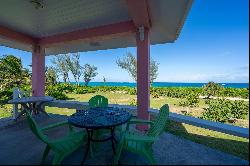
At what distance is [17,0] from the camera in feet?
12.7

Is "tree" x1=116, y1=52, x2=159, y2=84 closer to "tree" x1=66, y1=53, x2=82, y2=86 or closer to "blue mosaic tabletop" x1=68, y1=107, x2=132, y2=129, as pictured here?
"tree" x1=66, y1=53, x2=82, y2=86

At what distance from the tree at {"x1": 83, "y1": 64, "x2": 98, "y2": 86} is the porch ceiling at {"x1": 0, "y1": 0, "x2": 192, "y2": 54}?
1008 inches

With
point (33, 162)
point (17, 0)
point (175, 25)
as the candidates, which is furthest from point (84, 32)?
point (33, 162)

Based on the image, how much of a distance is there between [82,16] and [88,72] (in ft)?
91.3

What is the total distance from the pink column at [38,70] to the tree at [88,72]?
971 inches

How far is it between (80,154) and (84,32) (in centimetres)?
358

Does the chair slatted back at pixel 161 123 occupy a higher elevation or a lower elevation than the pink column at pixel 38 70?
lower

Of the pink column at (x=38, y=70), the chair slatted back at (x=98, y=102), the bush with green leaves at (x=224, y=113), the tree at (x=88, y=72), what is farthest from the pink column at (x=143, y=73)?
the tree at (x=88, y=72)

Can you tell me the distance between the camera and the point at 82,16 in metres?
4.78

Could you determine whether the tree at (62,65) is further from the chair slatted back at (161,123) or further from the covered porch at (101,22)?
the chair slatted back at (161,123)

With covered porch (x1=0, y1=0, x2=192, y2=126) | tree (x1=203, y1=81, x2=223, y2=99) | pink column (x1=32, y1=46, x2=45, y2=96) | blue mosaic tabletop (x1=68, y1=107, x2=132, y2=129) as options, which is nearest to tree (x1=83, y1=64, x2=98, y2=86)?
tree (x1=203, y1=81, x2=223, y2=99)

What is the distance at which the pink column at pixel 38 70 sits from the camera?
7.06 metres

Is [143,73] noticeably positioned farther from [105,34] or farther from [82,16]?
[82,16]

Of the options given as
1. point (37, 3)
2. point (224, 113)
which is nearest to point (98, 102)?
point (37, 3)
